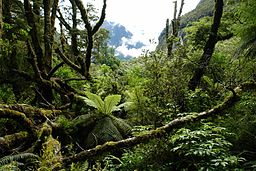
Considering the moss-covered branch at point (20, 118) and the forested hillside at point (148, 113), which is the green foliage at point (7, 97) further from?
the moss-covered branch at point (20, 118)

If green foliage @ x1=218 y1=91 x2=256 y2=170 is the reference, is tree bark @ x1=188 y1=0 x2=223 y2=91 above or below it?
above

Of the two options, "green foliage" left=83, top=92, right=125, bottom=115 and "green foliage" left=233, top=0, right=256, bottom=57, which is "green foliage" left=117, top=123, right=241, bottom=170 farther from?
"green foliage" left=83, top=92, right=125, bottom=115

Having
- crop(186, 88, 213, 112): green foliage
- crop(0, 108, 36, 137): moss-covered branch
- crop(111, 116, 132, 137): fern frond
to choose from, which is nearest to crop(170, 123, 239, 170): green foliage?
crop(186, 88, 213, 112): green foliage

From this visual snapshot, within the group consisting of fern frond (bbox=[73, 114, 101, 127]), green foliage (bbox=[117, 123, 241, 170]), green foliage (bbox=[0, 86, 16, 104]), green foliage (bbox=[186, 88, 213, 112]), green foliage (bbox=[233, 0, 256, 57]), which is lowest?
green foliage (bbox=[117, 123, 241, 170])

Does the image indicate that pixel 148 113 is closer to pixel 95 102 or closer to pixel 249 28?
pixel 95 102

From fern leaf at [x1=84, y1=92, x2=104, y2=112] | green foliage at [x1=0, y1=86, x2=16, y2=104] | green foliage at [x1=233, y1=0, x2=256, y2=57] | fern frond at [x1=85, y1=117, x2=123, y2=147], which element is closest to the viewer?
green foliage at [x1=233, y1=0, x2=256, y2=57]

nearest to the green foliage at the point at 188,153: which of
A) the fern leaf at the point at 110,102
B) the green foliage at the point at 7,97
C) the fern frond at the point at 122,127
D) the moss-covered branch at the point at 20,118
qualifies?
the fern frond at the point at 122,127

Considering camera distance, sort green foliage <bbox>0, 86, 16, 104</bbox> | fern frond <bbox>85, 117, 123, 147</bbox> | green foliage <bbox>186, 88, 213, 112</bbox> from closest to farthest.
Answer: green foliage <bbox>186, 88, 213, 112</bbox>, fern frond <bbox>85, 117, 123, 147</bbox>, green foliage <bbox>0, 86, 16, 104</bbox>

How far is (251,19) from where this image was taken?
5.74 metres

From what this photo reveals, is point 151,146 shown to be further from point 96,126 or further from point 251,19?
point 251,19

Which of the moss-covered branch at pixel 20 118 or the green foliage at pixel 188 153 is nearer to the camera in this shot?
the green foliage at pixel 188 153

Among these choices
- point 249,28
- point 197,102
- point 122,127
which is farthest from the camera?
point 122,127

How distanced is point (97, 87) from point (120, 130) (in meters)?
2.92

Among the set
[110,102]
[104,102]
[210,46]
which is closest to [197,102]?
[210,46]
